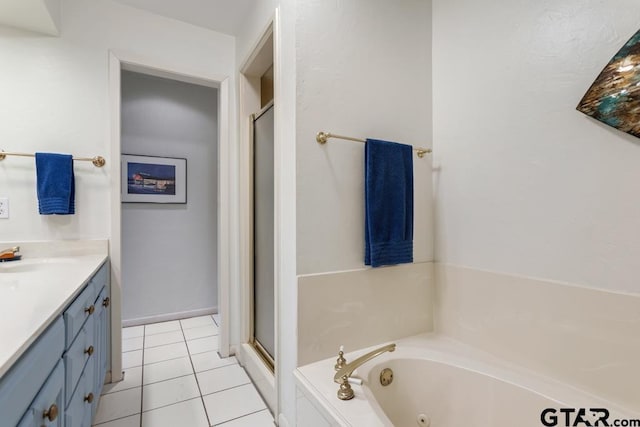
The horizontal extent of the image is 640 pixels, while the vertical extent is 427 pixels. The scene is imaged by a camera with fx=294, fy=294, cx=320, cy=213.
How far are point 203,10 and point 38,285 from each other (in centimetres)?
189

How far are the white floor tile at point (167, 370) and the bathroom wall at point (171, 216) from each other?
90cm

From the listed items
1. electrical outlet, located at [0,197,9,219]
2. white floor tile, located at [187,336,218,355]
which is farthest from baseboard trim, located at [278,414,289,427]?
electrical outlet, located at [0,197,9,219]

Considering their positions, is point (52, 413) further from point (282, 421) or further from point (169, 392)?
point (169, 392)

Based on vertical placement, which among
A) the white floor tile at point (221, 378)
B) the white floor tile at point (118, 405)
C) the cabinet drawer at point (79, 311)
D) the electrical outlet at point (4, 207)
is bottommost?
the white floor tile at point (221, 378)

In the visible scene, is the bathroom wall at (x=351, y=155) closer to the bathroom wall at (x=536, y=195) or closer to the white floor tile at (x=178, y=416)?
the bathroom wall at (x=536, y=195)

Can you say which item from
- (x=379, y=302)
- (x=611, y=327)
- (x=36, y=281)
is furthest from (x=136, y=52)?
(x=611, y=327)

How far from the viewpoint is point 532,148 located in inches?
49.5

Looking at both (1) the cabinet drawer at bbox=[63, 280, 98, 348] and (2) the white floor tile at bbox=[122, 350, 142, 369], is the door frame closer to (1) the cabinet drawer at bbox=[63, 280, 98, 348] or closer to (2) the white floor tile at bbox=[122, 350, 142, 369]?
(2) the white floor tile at bbox=[122, 350, 142, 369]

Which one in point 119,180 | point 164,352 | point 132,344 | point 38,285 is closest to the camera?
point 38,285

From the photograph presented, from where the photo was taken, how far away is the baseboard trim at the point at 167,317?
282 cm

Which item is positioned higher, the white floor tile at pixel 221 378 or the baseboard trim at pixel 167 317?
the baseboard trim at pixel 167 317

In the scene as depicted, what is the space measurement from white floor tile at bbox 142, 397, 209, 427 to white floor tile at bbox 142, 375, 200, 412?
53 mm

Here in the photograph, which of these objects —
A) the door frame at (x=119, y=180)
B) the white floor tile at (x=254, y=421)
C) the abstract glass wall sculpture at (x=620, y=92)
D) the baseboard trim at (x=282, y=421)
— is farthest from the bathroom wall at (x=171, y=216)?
the abstract glass wall sculpture at (x=620, y=92)

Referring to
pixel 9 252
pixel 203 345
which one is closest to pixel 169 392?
pixel 203 345
